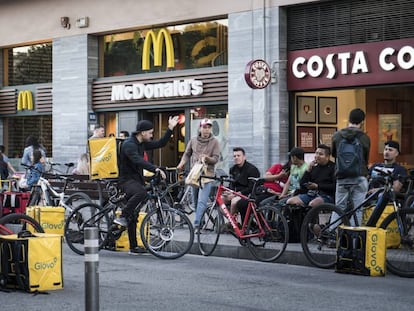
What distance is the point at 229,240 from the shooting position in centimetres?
1393

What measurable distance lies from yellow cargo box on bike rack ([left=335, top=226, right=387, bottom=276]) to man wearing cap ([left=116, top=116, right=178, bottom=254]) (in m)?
2.78

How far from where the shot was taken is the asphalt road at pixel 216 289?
8.69 m

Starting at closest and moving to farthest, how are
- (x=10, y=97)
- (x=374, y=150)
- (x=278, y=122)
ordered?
1. (x=374, y=150)
2. (x=278, y=122)
3. (x=10, y=97)

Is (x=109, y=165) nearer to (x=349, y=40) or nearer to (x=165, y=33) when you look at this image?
(x=349, y=40)

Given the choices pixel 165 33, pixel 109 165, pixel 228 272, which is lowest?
pixel 228 272

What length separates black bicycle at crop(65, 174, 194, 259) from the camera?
12508mm

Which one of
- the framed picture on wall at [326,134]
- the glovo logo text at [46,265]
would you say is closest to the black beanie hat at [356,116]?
the glovo logo text at [46,265]

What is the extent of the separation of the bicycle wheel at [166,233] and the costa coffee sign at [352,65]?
259 inches

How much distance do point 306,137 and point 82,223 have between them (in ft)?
24.0

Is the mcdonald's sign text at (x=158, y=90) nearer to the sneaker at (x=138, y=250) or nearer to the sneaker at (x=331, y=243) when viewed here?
the sneaker at (x=138, y=250)

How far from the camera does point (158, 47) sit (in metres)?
22.0

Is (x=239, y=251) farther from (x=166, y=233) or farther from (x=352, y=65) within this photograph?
(x=352, y=65)

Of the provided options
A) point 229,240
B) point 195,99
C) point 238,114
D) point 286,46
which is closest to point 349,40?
point 286,46

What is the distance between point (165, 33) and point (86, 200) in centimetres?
722
